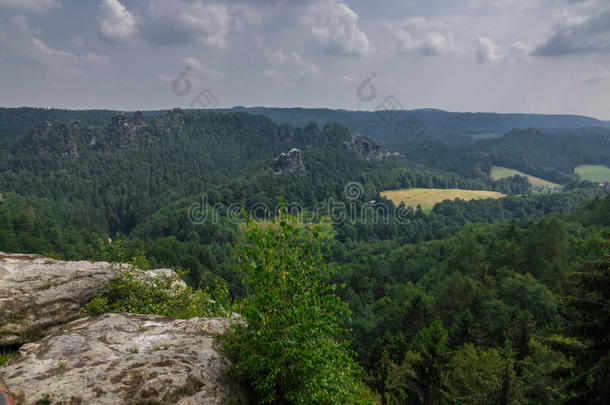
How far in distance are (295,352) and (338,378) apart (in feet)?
5.76

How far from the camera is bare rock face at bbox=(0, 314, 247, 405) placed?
7352 mm

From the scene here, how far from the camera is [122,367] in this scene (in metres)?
8.24

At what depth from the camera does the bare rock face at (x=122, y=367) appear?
289 inches

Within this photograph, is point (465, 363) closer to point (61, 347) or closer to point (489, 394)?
point (489, 394)

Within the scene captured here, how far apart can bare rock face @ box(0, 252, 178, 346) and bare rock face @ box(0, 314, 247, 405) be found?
212 cm

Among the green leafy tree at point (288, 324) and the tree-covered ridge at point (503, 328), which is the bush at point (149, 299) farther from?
the tree-covered ridge at point (503, 328)

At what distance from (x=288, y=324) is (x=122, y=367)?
4.37 m

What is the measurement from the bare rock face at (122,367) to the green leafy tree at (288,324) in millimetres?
833

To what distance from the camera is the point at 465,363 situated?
2838 centimetres

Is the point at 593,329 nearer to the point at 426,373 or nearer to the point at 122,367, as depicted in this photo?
the point at 122,367

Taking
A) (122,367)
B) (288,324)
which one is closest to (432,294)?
(288,324)

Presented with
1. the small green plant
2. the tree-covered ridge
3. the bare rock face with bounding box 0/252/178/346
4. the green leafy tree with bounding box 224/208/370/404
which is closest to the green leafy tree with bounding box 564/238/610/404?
the tree-covered ridge

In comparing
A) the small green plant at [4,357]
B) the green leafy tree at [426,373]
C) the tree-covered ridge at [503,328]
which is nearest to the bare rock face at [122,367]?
the small green plant at [4,357]

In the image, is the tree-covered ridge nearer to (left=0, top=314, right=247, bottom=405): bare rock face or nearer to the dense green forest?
the dense green forest
